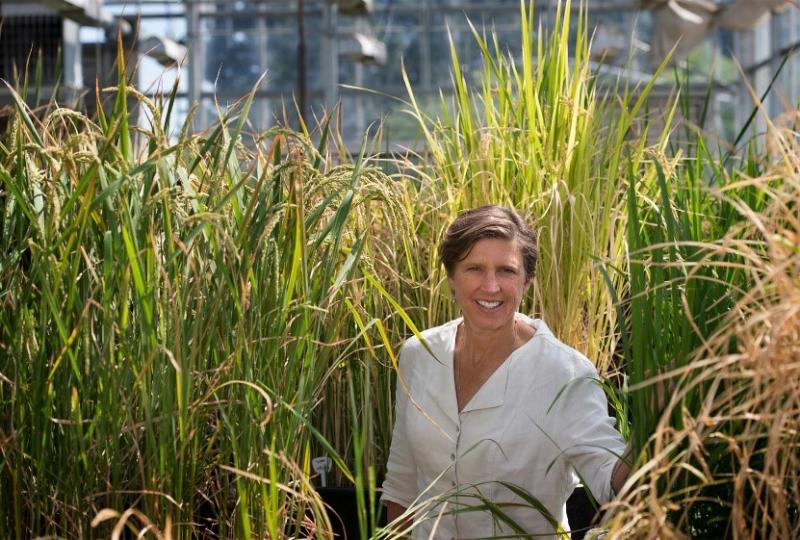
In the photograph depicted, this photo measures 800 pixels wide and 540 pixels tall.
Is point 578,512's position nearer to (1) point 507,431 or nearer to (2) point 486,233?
(1) point 507,431

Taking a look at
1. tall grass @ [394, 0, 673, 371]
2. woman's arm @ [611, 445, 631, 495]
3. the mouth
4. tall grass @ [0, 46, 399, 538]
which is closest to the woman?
the mouth

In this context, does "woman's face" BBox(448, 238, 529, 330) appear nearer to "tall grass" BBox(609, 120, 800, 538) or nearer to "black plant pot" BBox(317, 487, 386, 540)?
"tall grass" BBox(609, 120, 800, 538)

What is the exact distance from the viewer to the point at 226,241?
1.23m

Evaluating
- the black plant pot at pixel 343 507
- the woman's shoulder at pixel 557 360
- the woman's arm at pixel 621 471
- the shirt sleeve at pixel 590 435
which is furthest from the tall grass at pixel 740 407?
the black plant pot at pixel 343 507

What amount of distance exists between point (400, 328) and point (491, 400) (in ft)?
1.96

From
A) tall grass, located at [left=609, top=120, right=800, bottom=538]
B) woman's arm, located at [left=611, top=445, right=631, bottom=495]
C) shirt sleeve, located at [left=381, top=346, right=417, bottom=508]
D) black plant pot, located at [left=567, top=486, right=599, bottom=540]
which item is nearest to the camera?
tall grass, located at [left=609, top=120, right=800, bottom=538]

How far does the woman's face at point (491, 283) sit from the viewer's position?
6.01 feet

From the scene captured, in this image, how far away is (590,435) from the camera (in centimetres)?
162

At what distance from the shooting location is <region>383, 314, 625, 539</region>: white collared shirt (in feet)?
5.63

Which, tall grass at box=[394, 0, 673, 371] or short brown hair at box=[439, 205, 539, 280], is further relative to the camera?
tall grass at box=[394, 0, 673, 371]

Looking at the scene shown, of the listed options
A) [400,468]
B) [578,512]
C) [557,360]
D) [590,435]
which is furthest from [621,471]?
[578,512]

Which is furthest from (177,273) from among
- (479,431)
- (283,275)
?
(479,431)

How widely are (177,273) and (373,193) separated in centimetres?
52

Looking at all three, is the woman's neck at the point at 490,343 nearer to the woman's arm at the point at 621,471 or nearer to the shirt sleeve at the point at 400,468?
the shirt sleeve at the point at 400,468
